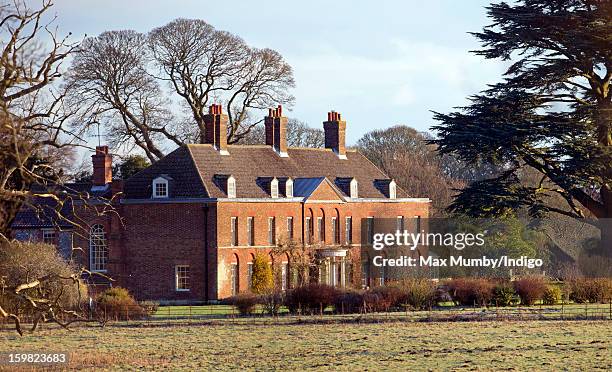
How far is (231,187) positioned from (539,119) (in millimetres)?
18462

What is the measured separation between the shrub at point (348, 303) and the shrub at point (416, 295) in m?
1.84

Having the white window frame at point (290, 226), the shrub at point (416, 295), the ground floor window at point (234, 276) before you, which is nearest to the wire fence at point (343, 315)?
the shrub at point (416, 295)

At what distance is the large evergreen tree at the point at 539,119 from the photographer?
147ft

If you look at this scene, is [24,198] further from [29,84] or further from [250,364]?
[250,364]

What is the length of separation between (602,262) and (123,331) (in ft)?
62.7

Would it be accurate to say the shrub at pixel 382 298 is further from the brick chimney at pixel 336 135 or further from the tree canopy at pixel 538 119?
the brick chimney at pixel 336 135

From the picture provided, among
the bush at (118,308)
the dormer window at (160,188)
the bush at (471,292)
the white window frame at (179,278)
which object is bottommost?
the bush at (118,308)

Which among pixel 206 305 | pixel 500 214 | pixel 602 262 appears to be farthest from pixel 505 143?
pixel 206 305

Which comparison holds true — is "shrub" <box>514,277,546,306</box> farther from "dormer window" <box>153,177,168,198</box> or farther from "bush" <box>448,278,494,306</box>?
"dormer window" <box>153,177,168,198</box>

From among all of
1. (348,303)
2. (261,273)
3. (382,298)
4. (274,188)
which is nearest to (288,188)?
(274,188)

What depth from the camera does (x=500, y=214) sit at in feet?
153

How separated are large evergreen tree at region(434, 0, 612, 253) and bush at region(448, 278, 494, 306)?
2989mm

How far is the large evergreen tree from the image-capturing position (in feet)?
147

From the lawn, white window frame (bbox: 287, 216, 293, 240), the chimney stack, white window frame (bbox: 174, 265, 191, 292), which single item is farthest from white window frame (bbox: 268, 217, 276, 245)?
the lawn
